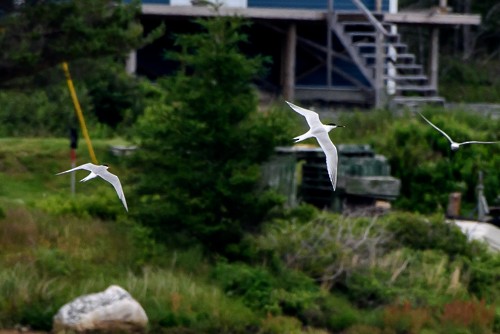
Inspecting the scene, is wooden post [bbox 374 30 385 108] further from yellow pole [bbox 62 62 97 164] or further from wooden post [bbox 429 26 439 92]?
yellow pole [bbox 62 62 97 164]

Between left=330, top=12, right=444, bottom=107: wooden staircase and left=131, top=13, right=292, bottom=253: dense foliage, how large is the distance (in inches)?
352

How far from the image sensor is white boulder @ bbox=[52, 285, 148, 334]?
20.9 metres

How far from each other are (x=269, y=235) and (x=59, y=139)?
20.0ft

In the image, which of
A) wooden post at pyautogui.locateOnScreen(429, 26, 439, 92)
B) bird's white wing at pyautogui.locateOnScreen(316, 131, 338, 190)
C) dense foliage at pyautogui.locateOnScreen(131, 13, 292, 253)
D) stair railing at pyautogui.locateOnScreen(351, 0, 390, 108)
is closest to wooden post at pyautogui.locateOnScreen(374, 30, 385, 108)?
stair railing at pyautogui.locateOnScreen(351, 0, 390, 108)

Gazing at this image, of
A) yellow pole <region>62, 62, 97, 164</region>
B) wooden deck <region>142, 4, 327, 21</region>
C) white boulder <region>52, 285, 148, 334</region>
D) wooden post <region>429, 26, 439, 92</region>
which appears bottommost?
white boulder <region>52, 285, 148, 334</region>

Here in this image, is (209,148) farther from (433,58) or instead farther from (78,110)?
(433,58)

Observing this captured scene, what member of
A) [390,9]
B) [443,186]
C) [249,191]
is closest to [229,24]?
[249,191]

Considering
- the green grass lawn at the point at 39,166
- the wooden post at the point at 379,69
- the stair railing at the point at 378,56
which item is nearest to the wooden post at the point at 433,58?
the stair railing at the point at 378,56

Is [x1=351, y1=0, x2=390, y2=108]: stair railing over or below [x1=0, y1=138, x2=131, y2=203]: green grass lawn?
over

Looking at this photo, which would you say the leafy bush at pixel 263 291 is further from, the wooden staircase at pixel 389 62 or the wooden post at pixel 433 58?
the wooden post at pixel 433 58

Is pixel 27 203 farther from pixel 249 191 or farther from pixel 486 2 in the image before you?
pixel 486 2

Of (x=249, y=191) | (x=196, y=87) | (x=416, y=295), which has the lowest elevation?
(x=416, y=295)

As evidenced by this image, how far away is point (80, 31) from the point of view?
2305cm

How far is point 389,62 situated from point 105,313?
1441 centimetres
